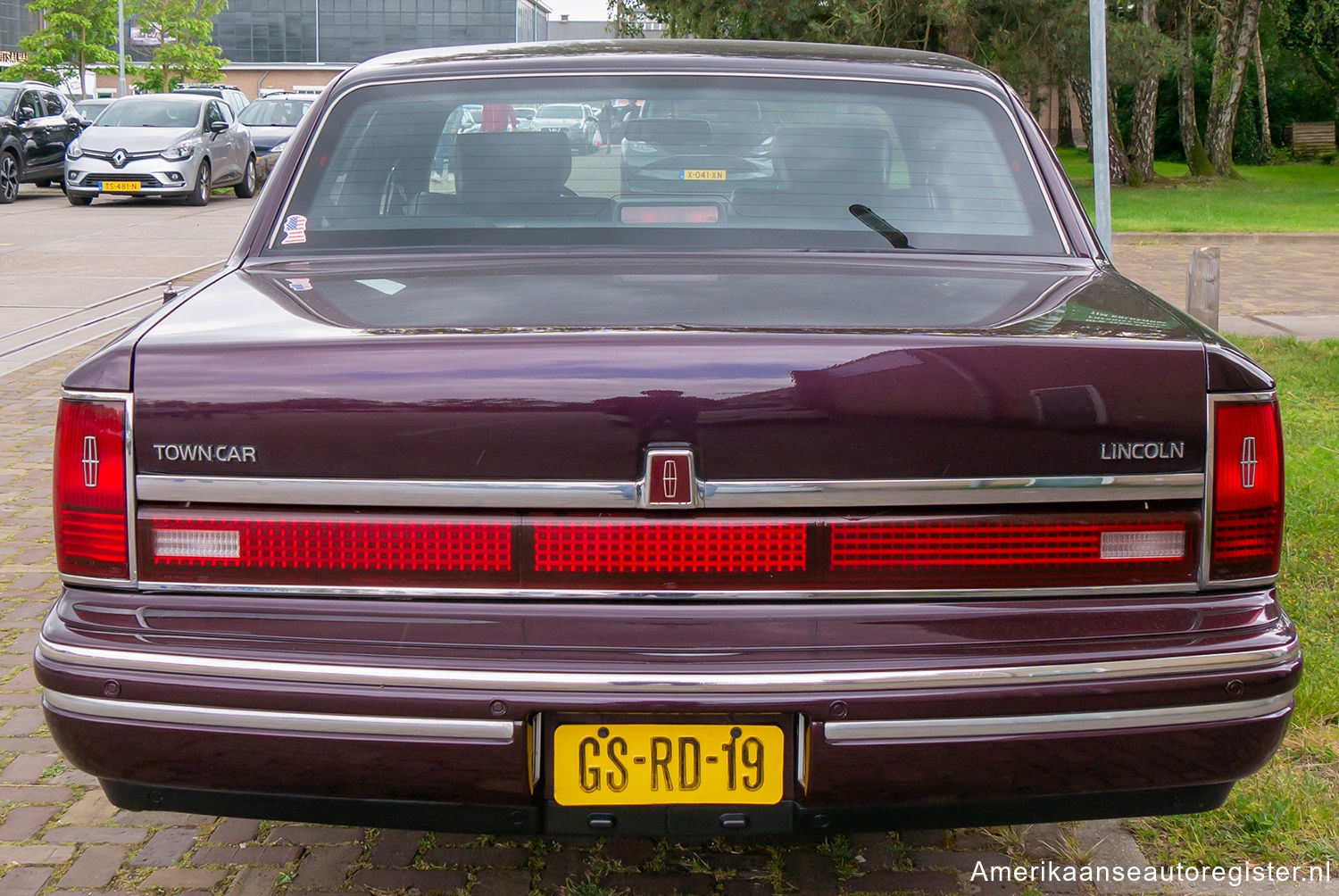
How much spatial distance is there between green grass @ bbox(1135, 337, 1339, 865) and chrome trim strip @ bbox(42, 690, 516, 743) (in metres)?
1.65

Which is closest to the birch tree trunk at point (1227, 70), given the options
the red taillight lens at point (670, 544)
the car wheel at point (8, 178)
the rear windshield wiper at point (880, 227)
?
the car wheel at point (8, 178)

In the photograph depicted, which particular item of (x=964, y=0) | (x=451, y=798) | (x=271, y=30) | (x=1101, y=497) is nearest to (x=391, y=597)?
(x=451, y=798)

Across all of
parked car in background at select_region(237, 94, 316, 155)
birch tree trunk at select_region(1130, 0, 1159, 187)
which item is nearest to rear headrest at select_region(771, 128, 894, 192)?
parked car in background at select_region(237, 94, 316, 155)

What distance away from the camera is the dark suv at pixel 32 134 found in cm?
2016

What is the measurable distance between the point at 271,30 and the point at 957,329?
92.0 metres

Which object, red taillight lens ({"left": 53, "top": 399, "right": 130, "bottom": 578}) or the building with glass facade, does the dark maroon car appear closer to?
red taillight lens ({"left": 53, "top": 399, "right": 130, "bottom": 578})

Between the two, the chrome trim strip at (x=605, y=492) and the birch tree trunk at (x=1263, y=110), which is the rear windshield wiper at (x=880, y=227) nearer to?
the chrome trim strip at (x=605, y=492)

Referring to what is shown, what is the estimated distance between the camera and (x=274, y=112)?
85.7ft

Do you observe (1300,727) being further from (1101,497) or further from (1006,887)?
(1101,497)

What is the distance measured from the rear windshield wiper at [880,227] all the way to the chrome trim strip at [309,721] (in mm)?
1518

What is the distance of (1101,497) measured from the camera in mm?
2336

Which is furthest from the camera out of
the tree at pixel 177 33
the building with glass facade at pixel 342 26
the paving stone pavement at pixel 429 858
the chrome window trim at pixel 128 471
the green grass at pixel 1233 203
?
the building with glass facade at pixel 342 26

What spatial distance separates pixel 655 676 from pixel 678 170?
151cm

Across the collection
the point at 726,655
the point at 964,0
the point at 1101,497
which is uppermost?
the point at 964,0
